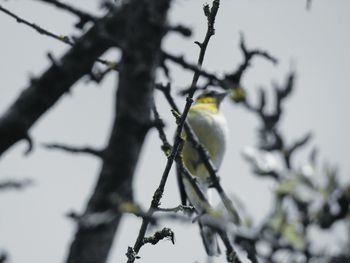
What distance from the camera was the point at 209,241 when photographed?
567cm

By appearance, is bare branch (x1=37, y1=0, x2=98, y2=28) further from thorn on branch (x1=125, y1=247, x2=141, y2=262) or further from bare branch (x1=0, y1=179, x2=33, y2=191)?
thorn on branch (x1=125, y1=247, x2=141, y2=262)

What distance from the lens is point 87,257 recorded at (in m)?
1.25

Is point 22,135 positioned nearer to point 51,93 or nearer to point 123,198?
point 51,93

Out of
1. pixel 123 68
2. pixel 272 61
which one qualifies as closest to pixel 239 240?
pixel 123 68

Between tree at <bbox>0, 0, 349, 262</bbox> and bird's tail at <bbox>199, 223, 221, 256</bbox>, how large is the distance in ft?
12.0

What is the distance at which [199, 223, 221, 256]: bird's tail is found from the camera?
5.28 metres

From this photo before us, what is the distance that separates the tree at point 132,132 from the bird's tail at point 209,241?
3.64 metres

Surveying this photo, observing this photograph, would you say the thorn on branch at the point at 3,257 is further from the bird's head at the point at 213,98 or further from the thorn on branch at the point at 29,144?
the bird's head at the point at 213,98

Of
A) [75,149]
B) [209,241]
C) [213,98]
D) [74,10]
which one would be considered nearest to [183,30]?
[74,10]

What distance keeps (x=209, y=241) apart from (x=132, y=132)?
4444mm

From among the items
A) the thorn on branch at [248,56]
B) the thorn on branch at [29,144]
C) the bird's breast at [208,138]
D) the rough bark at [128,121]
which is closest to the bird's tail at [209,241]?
the bird's breast at [208,138]

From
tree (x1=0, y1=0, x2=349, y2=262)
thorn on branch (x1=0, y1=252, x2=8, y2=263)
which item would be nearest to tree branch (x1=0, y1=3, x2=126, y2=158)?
tree (x1=0, y1=0, x2=349, y2=262)

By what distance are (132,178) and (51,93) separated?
1.46ft

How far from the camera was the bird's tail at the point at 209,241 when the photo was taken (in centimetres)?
528
